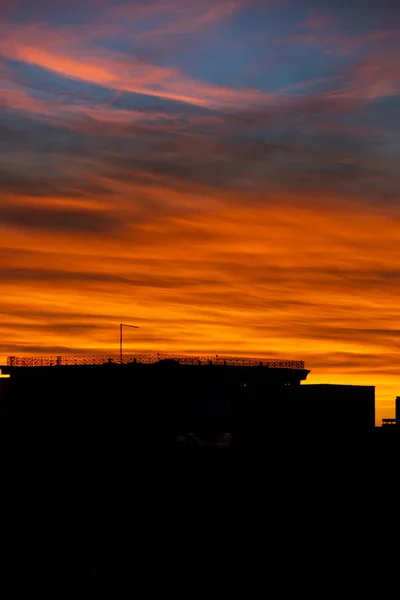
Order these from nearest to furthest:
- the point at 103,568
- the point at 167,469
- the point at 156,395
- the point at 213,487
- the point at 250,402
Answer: the point at 103,568
the point at 213,487
the point at 167,469
the point at 250,402
the point at 156,395

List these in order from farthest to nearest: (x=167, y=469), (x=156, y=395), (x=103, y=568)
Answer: (x=156, y=395)
(x=167, y=469)
(x=103, y=568)

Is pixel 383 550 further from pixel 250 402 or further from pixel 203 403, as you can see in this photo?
pixel 203 403

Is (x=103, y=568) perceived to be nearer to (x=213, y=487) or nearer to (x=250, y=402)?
(x=213, y=487)

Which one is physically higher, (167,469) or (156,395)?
(156,395)

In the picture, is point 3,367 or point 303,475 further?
point 3,367

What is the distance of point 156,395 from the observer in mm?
116000

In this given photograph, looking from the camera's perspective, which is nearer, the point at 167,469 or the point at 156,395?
the point at 167,469

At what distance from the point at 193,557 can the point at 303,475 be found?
1186 centimetres

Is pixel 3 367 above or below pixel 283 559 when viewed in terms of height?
above

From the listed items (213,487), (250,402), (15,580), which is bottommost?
(15,580)

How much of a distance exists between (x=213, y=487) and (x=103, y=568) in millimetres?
12189

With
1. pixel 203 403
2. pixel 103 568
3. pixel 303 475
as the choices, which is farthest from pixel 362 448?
pixel 203 403

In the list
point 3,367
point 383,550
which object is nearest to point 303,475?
point 383,550

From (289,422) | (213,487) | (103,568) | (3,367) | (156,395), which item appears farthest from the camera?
(3,367)
